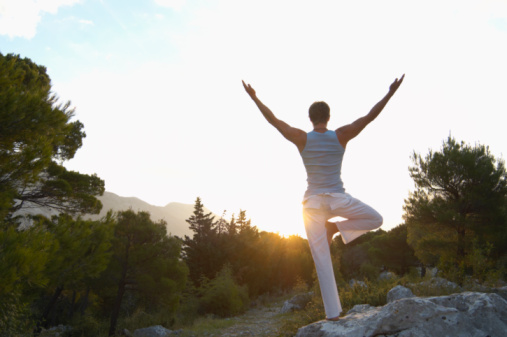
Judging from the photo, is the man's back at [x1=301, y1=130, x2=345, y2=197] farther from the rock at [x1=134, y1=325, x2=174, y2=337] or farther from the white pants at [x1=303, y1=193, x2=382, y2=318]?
the rock at [x1=134, y1=325, x2=174, y2=337]

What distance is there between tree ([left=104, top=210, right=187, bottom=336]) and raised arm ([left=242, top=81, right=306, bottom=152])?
16329 mm

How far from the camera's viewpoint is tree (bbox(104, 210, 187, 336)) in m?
17.8

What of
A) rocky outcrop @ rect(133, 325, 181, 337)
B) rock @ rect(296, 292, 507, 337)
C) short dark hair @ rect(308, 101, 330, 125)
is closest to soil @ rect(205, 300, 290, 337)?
rocky outcrop @ rect(133, 325, 181, 337)

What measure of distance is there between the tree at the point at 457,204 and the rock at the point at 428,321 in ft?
50.5

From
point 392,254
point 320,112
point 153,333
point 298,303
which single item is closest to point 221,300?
point 298,303

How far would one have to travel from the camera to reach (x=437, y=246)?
19.2m

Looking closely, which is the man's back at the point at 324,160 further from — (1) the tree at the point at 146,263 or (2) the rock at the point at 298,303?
(1) the tree at the point at 146,263

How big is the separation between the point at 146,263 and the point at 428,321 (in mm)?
17244

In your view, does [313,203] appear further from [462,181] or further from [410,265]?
[410,265]

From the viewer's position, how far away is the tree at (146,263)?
701 inches

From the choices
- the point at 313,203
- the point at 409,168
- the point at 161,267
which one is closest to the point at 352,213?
the point at 313,203

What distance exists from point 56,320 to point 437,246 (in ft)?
79.4

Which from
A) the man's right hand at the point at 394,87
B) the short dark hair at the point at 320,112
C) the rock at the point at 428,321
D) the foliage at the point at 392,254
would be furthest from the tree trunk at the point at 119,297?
the foliage at the point at 392,254

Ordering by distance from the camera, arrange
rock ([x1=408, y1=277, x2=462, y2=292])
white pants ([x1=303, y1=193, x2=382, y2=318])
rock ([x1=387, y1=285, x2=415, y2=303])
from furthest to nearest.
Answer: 1. rock ([x1=408, y1=277, x2=462, y2=292])
2. rock ([x1=387, y1=285, x2=415, y2=303])
3. white pants ([x1=303, y1=193, x2=382, y2=318])
